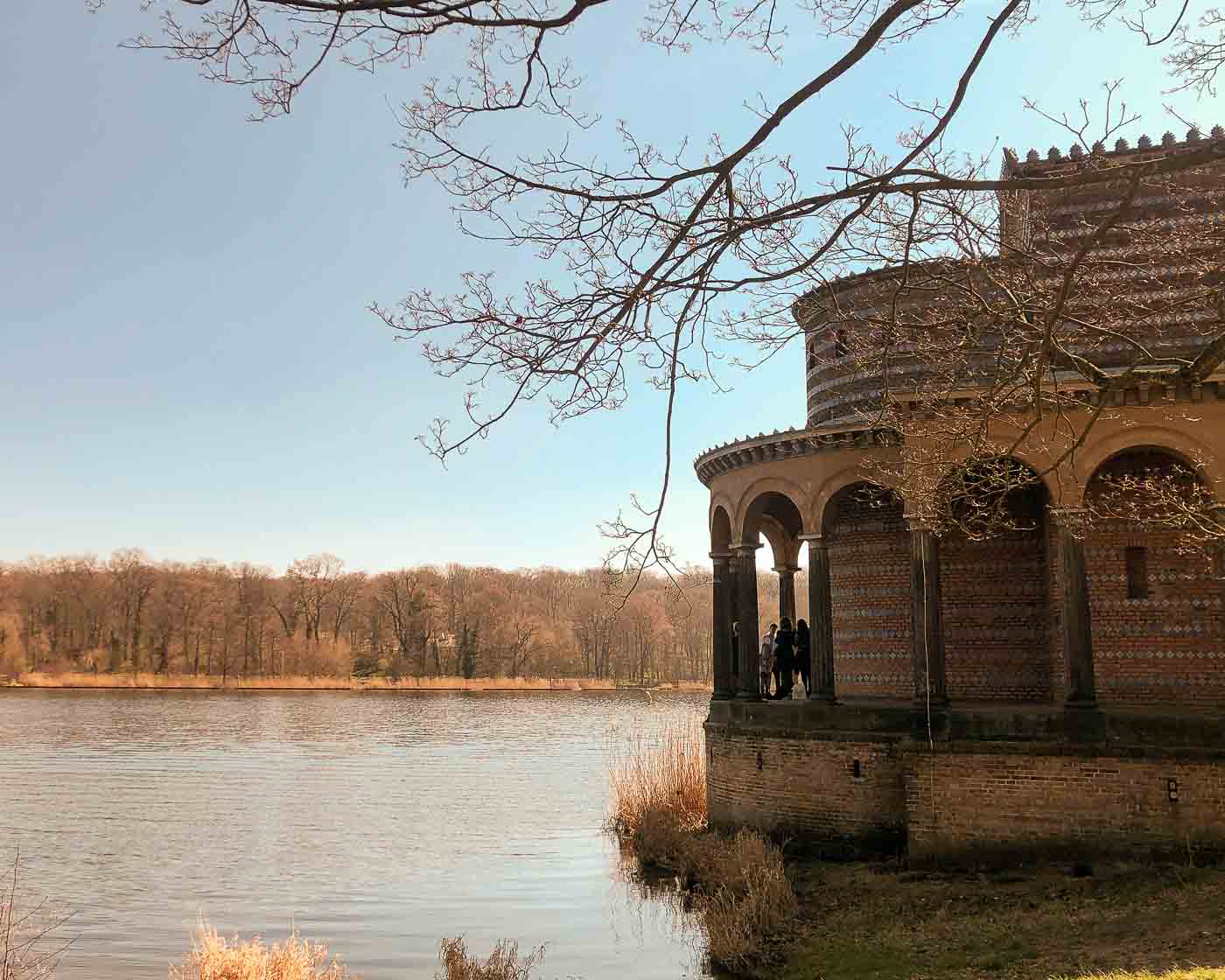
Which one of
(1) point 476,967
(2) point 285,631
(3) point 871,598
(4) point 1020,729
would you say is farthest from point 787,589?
(2) point 285,631

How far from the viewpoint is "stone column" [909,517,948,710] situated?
15.4 meters

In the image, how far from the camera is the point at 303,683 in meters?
74.2

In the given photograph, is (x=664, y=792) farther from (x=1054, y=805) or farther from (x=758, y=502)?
(x=1054, y=805)

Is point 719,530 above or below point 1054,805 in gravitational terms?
above

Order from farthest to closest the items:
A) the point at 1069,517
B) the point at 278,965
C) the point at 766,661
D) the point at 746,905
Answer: the point at 766,661, the point at 1069,517, the point at 746,905, the point at 278,965

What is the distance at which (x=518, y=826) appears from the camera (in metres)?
23.4

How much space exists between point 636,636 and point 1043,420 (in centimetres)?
6995

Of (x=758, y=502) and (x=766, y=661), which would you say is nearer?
(x=758, y=502)

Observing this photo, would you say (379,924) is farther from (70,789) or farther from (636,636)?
(636,636)

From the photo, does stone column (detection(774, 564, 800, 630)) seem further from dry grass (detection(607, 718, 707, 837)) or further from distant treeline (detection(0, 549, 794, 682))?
distant treeline (detection(0, 549, 794, 682))

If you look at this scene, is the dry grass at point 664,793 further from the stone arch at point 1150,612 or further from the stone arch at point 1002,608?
the stone arch at point 1150,612

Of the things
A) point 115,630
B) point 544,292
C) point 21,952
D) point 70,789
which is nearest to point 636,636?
point 115,630

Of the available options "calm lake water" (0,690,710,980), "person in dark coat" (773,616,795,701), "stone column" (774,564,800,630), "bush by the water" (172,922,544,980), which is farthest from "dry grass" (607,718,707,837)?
"bush by the water" (172,922,544,980)

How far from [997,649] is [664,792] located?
6.69 m
